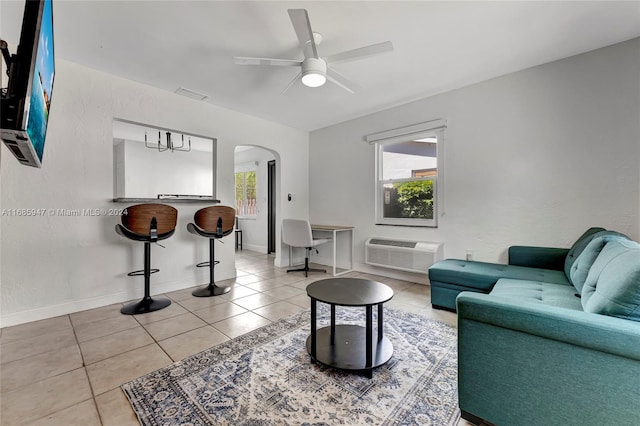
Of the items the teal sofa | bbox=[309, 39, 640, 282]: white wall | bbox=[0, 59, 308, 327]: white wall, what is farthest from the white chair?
the teal sofa

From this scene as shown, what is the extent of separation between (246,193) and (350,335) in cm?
588

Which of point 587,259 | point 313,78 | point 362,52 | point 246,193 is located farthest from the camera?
point 246,193

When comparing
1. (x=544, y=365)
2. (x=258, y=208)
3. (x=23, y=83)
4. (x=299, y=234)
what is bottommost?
(x=544, y=365)

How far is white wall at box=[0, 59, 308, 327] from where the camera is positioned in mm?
2494

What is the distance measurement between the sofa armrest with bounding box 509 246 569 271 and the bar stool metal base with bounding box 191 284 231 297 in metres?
3.46

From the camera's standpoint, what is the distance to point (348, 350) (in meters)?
1.89

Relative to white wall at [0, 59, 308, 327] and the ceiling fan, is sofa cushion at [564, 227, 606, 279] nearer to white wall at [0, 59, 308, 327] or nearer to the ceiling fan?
the ceiling fan

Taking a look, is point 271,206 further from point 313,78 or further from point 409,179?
point 313,78

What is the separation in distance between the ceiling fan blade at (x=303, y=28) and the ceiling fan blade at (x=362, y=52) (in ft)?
0.57

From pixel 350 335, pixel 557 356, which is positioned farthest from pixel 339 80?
pixel 557 356

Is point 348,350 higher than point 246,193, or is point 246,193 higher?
point 246,193

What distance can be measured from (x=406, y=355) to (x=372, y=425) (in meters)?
0.74

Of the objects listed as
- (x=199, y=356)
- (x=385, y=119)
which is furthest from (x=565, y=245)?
(x=199, y=356)

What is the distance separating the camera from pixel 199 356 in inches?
75.8
